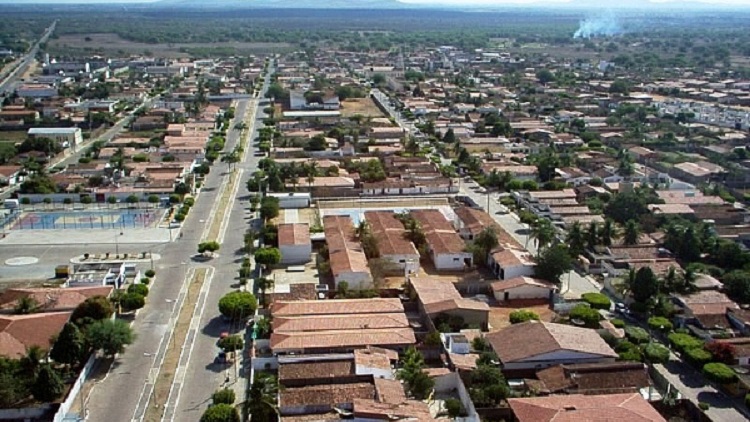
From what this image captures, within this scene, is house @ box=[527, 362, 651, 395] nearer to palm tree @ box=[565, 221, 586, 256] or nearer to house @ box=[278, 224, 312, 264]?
palm tree @ box=[565, 221, 586, 256]

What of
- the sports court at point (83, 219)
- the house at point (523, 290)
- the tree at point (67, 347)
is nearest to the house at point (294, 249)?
the house at point (523, 290)

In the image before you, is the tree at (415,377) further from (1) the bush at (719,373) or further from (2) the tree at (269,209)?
(2) the tree at (269,209)

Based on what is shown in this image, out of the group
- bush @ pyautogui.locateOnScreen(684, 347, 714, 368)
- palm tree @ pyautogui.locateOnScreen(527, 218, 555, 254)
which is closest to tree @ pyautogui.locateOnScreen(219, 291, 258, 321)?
palm tree @ pyautogui.locateOnScreen(527, 218, 555, 254)

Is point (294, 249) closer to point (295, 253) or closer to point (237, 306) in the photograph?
point (295, 253)

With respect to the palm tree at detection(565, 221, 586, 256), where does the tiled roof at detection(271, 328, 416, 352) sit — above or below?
above

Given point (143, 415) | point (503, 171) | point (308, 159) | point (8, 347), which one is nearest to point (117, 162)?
point (308, 159)

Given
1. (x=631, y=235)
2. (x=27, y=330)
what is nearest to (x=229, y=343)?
(x=27, y=330)
